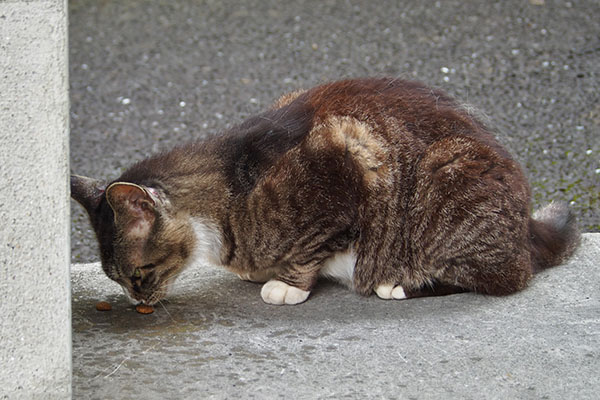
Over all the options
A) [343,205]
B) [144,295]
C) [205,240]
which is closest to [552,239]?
[343,205]

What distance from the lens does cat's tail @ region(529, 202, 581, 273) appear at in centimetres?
368

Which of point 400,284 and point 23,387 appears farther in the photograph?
point 400,284

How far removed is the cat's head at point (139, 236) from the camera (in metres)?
3.19

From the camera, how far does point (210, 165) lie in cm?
350

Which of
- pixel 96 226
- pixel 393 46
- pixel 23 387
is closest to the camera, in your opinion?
pixel 23 387

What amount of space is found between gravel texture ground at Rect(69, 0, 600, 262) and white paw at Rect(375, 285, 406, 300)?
1.65m

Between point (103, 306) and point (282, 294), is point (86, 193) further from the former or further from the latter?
point (282, 294)

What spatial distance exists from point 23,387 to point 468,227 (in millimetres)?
1914

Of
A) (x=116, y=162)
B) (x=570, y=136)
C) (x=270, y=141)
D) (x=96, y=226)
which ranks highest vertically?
(x=270, y=141)

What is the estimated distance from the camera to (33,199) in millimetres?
2285

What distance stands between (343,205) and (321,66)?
3.66 meters

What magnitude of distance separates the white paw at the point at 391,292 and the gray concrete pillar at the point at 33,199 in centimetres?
156

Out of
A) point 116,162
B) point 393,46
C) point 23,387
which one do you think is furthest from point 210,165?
point 393,46

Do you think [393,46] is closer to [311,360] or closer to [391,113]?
[391,113]
